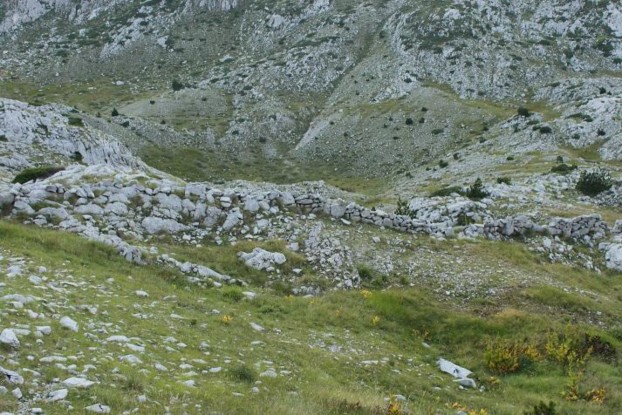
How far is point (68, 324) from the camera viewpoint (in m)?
9.95

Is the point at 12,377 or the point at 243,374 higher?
the point at 12,377

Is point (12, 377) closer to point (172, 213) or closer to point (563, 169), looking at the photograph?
point (172, 213)

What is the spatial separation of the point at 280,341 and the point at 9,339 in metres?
6.58

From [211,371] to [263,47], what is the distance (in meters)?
112

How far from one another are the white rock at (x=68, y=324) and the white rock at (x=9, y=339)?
125cm

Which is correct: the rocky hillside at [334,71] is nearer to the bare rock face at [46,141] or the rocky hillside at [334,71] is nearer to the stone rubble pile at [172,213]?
the bare rock face at [46,141]

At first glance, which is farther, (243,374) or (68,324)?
(243,374)

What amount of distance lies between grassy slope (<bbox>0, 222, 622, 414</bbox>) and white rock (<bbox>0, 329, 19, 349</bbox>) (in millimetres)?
212

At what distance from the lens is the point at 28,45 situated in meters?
120

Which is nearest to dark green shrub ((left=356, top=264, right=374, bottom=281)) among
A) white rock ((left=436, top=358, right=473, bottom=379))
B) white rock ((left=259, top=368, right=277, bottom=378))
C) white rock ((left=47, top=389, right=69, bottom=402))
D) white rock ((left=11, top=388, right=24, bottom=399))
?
white rock ((left=436, top=358, right=473, bottom=379))

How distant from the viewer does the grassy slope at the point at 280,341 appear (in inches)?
344

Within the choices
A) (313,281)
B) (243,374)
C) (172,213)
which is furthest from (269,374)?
(172,213)

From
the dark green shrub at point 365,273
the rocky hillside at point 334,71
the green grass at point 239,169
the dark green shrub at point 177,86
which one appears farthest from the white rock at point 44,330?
the dark green shrub at point 177,86

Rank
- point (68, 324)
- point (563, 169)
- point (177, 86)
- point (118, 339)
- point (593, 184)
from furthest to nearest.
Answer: point (177, 86), point (563, 169), point (593, 184), point (118, 339), point (68, 324)
